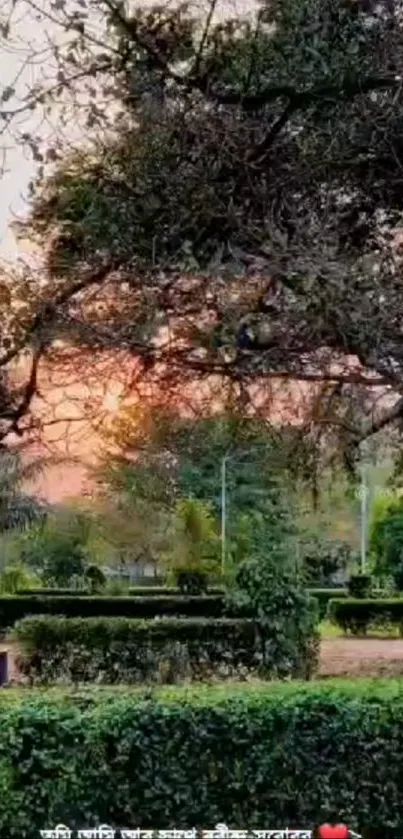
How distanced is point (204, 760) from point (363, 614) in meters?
12.2

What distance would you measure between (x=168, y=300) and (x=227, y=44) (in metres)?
1.22

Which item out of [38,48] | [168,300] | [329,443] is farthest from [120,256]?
[329,443]

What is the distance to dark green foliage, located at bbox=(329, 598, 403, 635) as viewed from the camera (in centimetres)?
1547

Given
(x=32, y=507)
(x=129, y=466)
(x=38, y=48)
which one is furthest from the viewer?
(x=32, y=507)

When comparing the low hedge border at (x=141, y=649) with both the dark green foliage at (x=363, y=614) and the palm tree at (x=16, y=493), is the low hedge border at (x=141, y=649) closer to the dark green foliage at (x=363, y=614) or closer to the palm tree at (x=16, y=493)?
the palm tree at (x=16, y=493)

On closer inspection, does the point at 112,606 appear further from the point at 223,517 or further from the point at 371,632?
the point at 223,517

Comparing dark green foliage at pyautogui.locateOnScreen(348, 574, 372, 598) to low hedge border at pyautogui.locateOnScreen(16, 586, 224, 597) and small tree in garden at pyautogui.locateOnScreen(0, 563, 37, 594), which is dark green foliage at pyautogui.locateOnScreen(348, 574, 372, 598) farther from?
small tree in garden at pyautogui.locateOnScreen(0, 563, 37, 594)

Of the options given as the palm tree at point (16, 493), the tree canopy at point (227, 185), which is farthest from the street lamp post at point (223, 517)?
the tree canopy at point (227, 185)

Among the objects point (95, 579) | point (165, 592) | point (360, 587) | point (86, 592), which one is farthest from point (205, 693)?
point (360, 587)

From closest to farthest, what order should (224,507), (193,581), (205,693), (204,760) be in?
(204,760) < (205,693) < (193,581) < (224,507)

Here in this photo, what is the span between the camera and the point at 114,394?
596 cm

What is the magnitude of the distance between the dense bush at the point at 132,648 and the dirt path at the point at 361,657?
2.61 ft

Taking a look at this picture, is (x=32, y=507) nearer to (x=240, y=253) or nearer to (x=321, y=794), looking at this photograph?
(x=240, y=253)

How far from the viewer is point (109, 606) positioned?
46.4 ft
